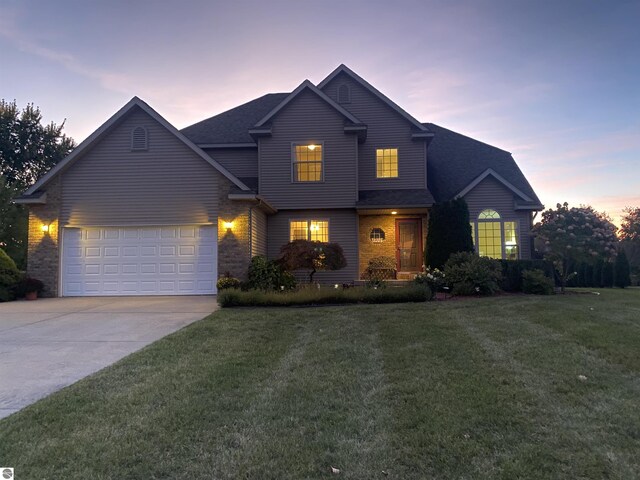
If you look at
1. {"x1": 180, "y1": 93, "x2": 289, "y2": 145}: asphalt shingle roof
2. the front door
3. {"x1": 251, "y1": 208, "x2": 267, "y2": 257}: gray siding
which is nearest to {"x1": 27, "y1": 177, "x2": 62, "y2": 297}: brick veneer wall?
{"x1": 180, "y1": 93, "x2": 289, "y2": 145}: asphalt shingle roof

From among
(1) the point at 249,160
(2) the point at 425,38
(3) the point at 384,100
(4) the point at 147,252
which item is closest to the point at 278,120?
(1) the point at 249,160

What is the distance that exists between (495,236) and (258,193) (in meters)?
9.53

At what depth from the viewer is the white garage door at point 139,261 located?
1355 centimetres

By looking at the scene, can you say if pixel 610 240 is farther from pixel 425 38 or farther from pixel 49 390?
pixel 49 390

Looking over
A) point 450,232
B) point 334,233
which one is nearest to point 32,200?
point 334,233

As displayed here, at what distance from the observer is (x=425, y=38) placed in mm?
13320

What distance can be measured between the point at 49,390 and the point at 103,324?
13.8 feet

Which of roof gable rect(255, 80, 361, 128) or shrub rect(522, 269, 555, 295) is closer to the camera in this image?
shrub rect(522, 269, 555, 295)

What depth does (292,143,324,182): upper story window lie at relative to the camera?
51.5ft

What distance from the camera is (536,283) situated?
11.8 m

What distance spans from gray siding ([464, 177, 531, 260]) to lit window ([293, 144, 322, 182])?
6.03 meters

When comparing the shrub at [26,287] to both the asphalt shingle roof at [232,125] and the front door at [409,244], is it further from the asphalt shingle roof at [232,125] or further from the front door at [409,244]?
the front door at [409,244]

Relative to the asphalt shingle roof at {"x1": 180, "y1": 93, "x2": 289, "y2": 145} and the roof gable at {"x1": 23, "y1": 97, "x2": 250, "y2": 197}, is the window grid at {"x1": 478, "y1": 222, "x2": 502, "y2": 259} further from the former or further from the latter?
the asphalt shingle roof at {"x1": 180, "y1": 93, "x2": 289, "y2": 145}

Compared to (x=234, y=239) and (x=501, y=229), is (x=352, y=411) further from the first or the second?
(x=501, y=229)
